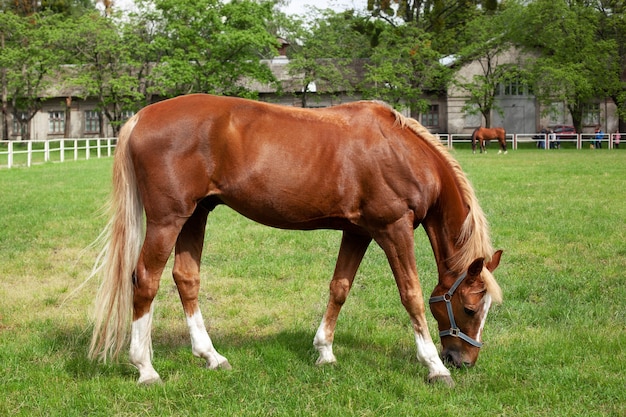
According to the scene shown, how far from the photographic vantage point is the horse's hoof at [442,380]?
155 inches

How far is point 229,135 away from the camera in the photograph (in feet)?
13.3

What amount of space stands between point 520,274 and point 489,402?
11.1 feet

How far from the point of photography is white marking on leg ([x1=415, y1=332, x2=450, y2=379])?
402 cm

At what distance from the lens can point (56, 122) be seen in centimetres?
4956

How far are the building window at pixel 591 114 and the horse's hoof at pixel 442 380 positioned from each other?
141ft

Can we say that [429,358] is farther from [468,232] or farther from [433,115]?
[433,115]

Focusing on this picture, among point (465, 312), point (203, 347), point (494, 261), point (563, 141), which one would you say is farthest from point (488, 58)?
point (203, 347)

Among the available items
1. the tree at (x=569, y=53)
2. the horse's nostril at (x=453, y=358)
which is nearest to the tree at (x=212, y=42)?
the tree at (x=569, y=53)

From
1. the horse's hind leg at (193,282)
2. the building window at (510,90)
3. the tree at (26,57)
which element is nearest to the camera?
the horse's hind leg at (193,282)

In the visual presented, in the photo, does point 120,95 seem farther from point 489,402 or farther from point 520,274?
point 489,402

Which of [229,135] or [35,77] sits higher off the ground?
[35,77]

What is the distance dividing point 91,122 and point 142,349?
1904 inches

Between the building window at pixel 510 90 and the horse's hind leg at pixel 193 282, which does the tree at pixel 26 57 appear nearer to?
the building window at pixel 510 90

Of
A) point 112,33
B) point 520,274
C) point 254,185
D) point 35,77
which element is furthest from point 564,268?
point 35,77
